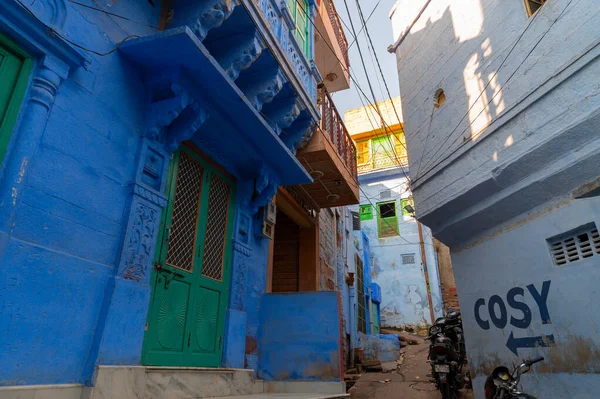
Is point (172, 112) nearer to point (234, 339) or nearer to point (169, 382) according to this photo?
point (169, 382)

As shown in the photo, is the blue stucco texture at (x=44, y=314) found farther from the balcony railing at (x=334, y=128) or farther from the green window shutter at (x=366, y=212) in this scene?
the green window shutter at (x=366, y=212)

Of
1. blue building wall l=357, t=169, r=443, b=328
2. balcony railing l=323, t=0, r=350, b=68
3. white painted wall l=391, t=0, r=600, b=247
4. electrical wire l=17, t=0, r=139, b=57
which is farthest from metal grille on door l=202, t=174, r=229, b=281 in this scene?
blue building wall l=357, t=169, r=443, b=328

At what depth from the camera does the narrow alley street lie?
24.4ft

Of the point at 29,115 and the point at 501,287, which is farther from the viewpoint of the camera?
the point at 501,287

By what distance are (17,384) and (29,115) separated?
192cm

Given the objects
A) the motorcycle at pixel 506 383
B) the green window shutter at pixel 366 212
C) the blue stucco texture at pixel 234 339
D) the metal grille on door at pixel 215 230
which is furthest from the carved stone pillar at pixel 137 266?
the green window shutter at pixel 366 212

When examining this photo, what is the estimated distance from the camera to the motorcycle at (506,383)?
3.66 m

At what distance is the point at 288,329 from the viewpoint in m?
5.50

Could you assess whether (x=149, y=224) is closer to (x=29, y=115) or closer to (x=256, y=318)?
(x=29, y=115)

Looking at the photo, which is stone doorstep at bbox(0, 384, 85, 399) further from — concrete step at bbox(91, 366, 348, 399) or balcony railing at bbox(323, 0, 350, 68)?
balcony railing at bbox(323, 0, 350, 68)

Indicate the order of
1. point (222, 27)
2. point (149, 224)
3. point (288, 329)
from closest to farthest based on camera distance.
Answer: point (149, 224) < point (222, 27) < point (288, 329)

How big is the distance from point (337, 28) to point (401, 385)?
9085mm

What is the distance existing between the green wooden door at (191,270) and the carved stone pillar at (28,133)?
5.06ft

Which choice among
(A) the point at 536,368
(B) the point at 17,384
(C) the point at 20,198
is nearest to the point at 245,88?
(C) the point at 20,198
